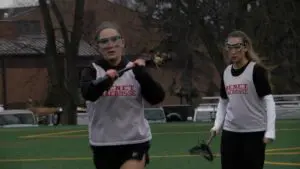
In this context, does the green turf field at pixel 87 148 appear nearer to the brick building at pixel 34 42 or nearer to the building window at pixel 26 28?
the brick building at pixel 34 42

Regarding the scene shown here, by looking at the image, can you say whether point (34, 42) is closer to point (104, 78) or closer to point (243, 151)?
point (243, 151)

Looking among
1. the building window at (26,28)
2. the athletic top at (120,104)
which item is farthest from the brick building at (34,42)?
the athletic top at (120,104)

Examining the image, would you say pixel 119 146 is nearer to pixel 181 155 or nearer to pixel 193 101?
pixel 181 155

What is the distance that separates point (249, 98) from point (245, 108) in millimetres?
118

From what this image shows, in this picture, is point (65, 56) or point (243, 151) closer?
point (243, 151)

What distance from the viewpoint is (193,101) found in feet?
205

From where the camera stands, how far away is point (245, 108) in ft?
24.9

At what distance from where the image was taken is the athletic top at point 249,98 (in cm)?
750

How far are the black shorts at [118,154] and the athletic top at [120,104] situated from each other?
42 mm

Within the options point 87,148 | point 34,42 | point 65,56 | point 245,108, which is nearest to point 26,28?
point 34,42

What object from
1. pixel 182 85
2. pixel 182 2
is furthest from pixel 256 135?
pixel 182 85

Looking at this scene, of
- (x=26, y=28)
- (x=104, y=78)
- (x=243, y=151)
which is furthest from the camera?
(x=26, y=28)

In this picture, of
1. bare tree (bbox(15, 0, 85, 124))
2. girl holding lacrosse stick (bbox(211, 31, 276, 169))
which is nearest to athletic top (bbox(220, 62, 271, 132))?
girl holding lacrosse stick (bbox(211, 31, 276, 169))

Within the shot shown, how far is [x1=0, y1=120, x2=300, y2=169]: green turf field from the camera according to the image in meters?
14.0
